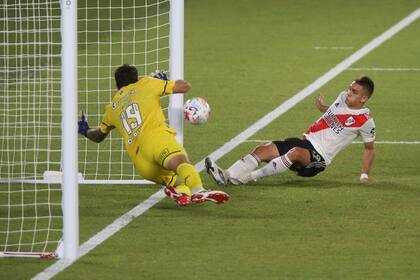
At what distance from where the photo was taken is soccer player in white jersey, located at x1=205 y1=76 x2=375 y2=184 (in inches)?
528

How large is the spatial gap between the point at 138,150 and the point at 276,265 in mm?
2498

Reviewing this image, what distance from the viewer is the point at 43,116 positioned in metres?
16.9

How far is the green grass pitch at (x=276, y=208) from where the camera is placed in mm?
10539

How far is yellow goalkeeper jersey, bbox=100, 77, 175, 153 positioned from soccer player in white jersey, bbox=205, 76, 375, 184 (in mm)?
919

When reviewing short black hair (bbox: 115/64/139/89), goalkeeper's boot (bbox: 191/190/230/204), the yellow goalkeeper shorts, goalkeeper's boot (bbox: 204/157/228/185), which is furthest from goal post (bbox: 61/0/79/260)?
goalkeeper's boot (bbox: 204/157/228/185)

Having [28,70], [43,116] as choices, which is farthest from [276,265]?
[28,70]

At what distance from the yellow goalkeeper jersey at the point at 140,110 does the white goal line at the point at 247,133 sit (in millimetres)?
647

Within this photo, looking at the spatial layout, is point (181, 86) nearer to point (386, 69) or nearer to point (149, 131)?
point (149, 131)

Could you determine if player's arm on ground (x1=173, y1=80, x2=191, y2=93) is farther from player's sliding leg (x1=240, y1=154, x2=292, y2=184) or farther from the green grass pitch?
player's sliding leg (x1=240, y1=154, x2=292, y2=184)

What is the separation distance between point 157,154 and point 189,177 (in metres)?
0.45

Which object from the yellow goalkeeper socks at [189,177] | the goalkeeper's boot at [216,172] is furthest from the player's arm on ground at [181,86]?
the goalkeeper's boot at [216,172]

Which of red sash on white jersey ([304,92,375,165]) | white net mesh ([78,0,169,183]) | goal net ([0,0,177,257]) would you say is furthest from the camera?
white net mesh ([78,0,169,183])

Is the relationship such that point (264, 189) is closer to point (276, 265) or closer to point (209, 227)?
point (209, 227)

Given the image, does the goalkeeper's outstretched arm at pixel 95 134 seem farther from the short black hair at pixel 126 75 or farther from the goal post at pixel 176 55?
the goal post at pixel 176 55
